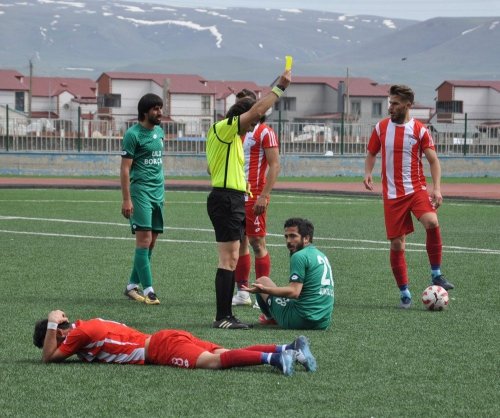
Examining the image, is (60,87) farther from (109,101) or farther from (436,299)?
(436,299)

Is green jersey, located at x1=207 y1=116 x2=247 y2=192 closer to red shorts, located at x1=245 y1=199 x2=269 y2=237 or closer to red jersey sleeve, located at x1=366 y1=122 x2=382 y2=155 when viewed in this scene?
red shorts, located at x1=245 y1=199 x2=269 y2=237

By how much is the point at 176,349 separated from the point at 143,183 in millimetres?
4320

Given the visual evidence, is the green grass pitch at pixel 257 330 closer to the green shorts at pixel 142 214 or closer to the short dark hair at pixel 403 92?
the green shorts at pixel 142 214

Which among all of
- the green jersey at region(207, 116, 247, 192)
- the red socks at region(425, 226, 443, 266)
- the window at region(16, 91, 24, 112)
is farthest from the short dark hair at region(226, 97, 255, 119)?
the window at region(16, 91, 24, 112)

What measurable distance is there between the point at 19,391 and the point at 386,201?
5.58 m

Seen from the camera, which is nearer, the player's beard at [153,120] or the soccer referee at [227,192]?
the soccer referee at [227,192]

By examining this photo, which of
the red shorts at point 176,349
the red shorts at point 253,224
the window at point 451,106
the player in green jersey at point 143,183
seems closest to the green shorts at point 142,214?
the player in green jersey at point 143,183

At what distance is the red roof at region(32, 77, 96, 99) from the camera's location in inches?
6698

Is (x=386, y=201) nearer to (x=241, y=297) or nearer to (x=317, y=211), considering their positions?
(x=241, y=297)

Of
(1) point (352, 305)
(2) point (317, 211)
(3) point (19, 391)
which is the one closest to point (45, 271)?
(1) point (352, 305)

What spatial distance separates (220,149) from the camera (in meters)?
11.1

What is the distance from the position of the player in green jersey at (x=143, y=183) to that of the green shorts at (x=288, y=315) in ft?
7.03

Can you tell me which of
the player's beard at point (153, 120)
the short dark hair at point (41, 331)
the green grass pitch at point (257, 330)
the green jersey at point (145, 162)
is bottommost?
the green grass pitch at point (257, 330)

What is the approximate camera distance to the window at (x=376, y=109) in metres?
154
